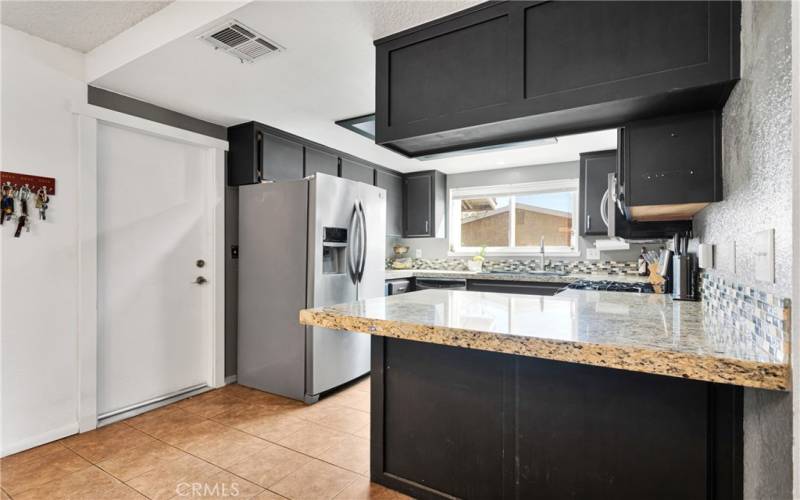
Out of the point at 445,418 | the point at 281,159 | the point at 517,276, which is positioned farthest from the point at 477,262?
the point at 445,418

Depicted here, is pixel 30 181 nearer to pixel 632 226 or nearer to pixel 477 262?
pixel 632 226

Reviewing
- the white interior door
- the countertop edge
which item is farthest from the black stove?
the white interior door

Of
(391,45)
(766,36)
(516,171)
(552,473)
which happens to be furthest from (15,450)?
(516,171)

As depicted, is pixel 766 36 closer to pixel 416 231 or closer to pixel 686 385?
pixel 686 385

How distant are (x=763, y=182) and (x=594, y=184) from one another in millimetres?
3203

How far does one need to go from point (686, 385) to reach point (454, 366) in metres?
0.78

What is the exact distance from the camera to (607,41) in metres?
1.39

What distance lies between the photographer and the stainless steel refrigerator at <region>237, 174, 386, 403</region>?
3098 mm

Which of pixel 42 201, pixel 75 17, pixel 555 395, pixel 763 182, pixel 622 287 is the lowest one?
pixel 555 395

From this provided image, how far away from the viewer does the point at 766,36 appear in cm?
96

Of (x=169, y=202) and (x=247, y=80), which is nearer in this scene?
(x=247, y=80)

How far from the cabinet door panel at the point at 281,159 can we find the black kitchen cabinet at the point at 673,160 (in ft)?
9.14

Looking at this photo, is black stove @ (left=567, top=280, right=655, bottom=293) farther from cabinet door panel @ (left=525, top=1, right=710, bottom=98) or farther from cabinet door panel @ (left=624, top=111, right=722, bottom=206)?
cabinet door panel @ (left=525, top=1, right=710, bottom=98)

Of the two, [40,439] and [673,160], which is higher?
[673,160]
